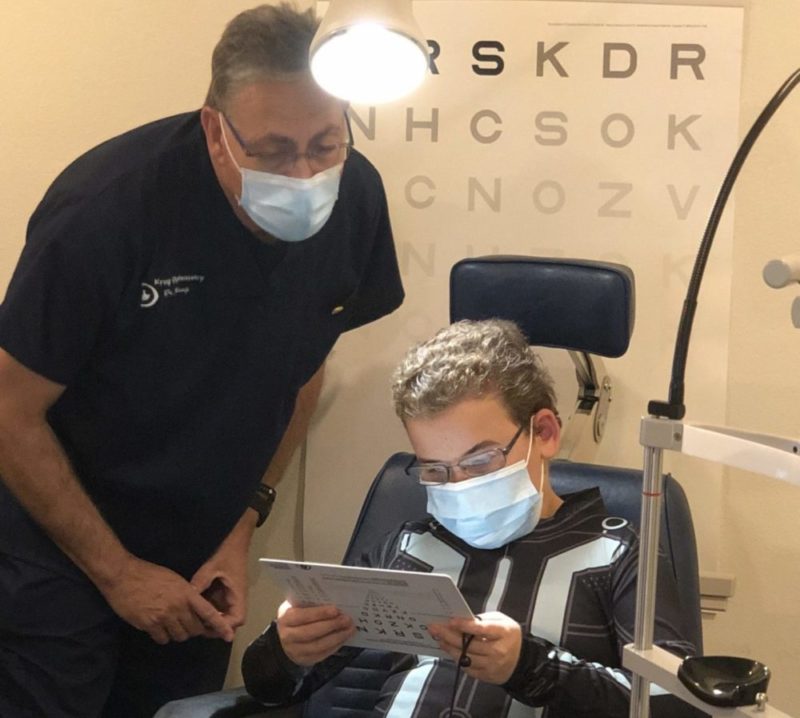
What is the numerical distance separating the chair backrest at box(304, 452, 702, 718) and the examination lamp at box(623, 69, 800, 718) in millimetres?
421

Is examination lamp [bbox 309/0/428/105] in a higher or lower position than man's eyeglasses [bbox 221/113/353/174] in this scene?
higher

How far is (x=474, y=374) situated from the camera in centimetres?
144

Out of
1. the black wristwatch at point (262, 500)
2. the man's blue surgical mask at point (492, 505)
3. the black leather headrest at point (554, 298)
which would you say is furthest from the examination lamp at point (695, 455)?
the black wristwatch at point (262, 500)

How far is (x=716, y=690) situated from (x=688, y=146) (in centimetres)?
125

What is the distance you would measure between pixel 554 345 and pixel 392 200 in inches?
22.0

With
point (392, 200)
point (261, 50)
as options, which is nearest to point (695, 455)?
point (261, 50)

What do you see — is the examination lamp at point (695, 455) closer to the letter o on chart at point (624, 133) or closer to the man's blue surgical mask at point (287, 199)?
the man's blue surgical mask at point (287, 199)

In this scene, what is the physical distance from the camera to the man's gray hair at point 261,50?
1486 mm

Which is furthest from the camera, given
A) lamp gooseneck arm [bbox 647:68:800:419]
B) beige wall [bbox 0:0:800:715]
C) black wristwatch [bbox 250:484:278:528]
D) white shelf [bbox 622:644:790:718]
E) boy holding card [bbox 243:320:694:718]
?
beige wall [bbox 0:0:800:715]

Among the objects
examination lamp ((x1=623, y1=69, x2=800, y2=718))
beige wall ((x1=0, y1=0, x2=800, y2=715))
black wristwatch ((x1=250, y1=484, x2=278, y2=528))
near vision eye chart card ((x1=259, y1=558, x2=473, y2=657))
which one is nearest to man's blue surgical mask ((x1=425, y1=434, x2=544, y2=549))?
near vision eye chart card ((x1=259, y1=558, x2=473, y2=657))

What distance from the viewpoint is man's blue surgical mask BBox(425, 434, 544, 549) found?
139cm

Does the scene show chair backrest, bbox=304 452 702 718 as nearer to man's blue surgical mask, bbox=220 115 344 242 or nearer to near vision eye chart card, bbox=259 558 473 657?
near vision eye chart card, bbox=259 558 473 657

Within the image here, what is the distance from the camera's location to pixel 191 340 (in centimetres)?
161

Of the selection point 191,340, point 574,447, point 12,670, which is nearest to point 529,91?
point 574,447
